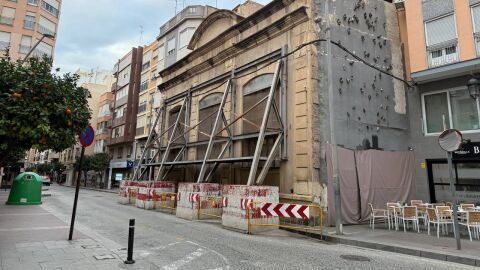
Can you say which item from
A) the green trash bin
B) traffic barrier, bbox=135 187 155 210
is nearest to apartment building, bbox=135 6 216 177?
the green trash bin

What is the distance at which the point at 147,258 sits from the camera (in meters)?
6.95

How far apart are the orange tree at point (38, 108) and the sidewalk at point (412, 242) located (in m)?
7.72

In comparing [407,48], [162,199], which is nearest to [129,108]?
[162,199]

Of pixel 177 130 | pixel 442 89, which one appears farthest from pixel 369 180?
pixel 177 130

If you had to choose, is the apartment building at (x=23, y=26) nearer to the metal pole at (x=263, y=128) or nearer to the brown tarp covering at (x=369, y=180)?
the metal pole at (x=263, y=128)

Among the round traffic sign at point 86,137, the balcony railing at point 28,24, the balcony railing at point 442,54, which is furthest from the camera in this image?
the balcony railing at point 28,24

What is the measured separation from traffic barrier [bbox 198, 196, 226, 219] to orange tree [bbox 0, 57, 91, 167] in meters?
7.00

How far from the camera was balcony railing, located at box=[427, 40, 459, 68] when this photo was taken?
14016 millimetres

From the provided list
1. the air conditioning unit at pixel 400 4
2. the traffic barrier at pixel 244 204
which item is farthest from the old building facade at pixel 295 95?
the traffic barrier at pixel 244 204

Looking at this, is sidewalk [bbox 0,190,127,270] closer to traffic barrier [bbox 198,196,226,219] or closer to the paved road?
the paved road

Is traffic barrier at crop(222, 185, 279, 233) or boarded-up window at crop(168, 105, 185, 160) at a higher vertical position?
boarded-up window at crop(168, 105, 185, 160)

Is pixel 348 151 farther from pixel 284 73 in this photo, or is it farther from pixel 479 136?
pixel 479 136

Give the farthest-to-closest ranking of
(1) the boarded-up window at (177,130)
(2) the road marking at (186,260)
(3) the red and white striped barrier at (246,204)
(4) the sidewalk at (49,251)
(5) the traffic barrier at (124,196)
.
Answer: (1) the boarded-up window at (177,130) < (5) the traffic barrier at (124,196) < (3) the red and white striped barrier at (246,204) < (2) the road marking at (186,260) < (4) the sidewalk at (49,251)

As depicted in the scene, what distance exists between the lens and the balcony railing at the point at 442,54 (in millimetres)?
14016
